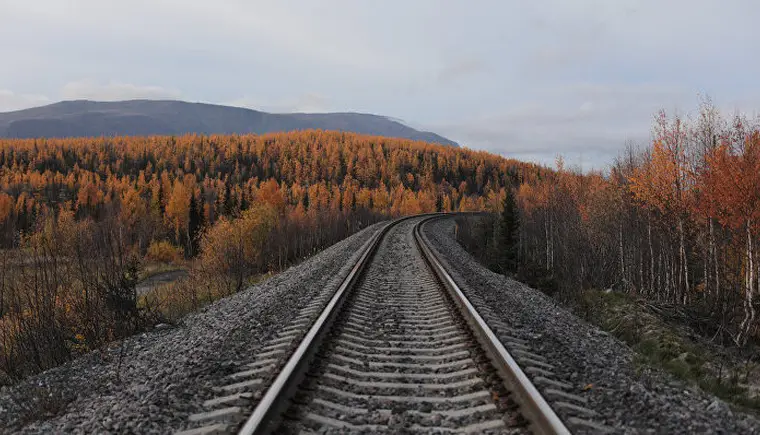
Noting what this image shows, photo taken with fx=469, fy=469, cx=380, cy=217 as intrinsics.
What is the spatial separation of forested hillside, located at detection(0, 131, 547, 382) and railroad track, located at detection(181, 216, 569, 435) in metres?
4.16

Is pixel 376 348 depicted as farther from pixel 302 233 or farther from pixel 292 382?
pixel 302 233

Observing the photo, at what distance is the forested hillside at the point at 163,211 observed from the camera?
8.03 m

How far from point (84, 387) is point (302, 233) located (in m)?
52.1

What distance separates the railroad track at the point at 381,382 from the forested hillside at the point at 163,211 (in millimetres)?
4162

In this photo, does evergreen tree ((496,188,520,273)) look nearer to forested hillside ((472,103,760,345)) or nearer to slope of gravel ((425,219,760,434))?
forested hillside ((472,103,760,345))

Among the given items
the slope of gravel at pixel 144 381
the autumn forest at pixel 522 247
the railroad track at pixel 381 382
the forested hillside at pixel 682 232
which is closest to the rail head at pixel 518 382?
the railroad track at pixel 381 382

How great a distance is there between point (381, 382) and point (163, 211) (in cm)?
8808

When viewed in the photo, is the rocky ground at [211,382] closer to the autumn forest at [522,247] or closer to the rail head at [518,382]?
the rail head at [518,382]

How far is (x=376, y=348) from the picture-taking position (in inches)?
219

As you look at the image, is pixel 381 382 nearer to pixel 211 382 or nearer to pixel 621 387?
pixel 211 382

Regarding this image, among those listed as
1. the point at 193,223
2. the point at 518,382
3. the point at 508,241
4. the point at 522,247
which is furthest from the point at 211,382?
the point at 193,223

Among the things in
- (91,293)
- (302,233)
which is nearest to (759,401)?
(91,293)

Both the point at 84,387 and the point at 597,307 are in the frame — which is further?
the point at 597,307

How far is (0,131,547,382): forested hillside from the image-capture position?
8031 millimetres
